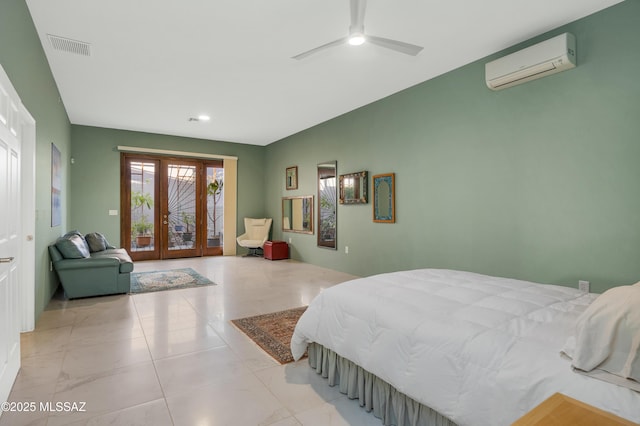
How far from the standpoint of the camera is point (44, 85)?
3781 mm

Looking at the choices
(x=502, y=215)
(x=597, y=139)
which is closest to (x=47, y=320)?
(x=502, y=215)

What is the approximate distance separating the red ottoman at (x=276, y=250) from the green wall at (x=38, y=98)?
3.78m

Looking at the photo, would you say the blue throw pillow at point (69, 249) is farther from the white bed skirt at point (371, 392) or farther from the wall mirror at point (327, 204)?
the wall mirror at point (327, 204)

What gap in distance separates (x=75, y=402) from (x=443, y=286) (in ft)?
8.04

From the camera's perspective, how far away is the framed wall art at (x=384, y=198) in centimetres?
505

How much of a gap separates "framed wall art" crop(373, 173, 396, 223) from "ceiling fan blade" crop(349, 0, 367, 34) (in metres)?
2.65

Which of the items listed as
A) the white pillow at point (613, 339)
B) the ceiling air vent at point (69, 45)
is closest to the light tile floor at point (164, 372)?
the white pillow at point (613, 339)

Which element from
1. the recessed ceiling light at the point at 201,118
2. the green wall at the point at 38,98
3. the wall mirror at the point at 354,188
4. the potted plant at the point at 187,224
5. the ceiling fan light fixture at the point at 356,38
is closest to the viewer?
the green wall at the point at 38,98

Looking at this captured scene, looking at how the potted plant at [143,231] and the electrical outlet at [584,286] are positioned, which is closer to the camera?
the electrical outlet at [584,286]

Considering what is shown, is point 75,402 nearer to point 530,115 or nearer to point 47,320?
point 47,320

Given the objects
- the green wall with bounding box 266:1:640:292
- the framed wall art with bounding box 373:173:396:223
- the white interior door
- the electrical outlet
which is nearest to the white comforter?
the electrical outlet

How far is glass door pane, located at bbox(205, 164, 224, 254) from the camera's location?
27.5 feet

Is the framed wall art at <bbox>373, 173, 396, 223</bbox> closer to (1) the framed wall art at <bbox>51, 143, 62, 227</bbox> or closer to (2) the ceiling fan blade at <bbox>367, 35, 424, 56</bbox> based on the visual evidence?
(2) the ceiling fan blade at <bbox>367, 35, 424, 56</bbox>

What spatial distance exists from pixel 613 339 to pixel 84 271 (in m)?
5.10
